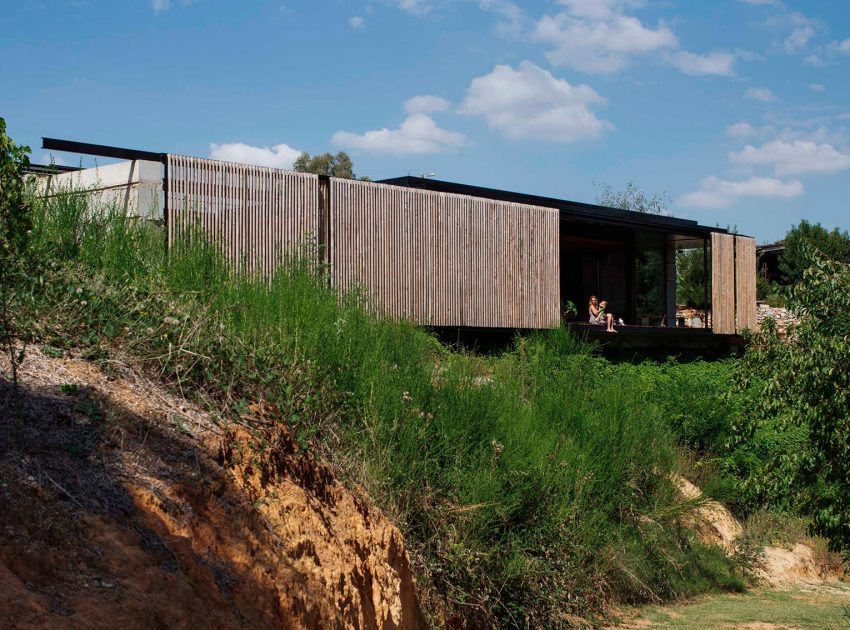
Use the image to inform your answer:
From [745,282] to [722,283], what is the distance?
110cm

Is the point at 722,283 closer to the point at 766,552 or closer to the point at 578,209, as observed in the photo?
the point at 578,209

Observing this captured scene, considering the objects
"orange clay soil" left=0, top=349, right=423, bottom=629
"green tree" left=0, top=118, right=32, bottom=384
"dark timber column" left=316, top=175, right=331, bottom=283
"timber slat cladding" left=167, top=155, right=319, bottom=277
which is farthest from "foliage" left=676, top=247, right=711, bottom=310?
"green tree" left=0, top=118, right=32, bottom=384

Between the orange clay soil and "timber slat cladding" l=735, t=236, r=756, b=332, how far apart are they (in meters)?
18.7

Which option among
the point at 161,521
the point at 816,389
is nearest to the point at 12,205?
the point at 161,521

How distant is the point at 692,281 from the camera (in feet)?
124

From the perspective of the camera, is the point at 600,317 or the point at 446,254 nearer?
the point at 446,254

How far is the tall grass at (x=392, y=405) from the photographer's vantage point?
22.4 ft

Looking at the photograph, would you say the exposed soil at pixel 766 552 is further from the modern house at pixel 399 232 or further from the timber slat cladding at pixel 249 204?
the timber slat cladding at pixel 249 204

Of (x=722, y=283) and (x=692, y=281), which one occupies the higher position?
(x=692, y=281)

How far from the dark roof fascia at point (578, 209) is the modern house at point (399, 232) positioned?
0.12ft

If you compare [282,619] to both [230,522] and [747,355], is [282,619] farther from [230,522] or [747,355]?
[747,355]

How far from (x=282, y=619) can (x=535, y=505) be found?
5.32m

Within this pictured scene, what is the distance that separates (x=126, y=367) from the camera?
6.16 meters

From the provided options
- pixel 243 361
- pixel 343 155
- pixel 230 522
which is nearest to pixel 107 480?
pixel 230 522
